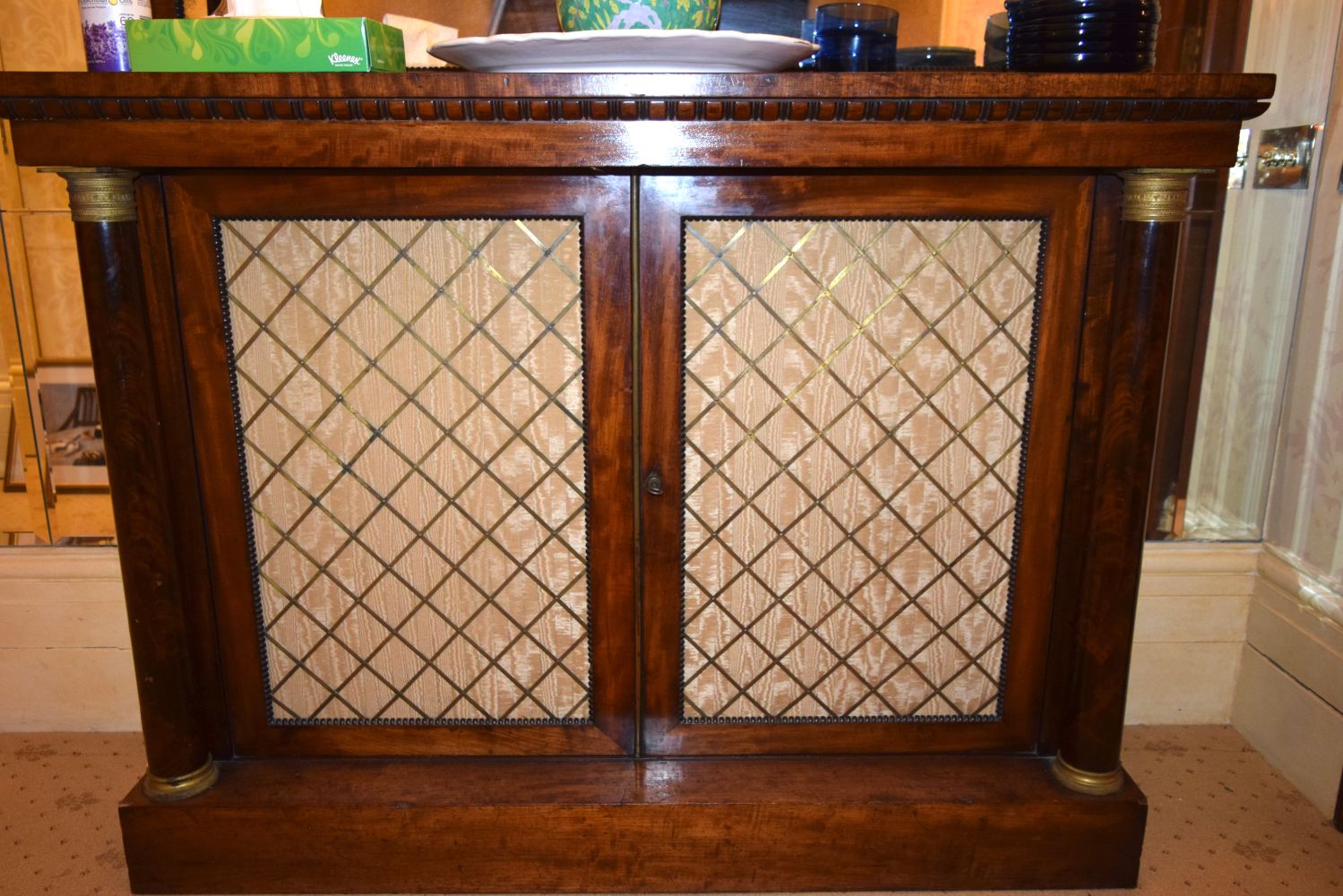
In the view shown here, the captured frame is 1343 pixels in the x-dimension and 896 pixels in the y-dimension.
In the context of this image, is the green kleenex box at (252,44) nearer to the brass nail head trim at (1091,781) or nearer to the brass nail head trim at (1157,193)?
the brass nail head trim at (1157,193)

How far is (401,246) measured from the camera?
1255 millimetres

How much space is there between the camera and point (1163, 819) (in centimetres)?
159

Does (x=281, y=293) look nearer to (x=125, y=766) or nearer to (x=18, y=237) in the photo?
(x=18, y=237)

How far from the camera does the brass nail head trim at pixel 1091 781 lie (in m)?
1.39

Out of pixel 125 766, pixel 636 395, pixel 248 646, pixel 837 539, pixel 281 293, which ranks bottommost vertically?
pixel 125 766

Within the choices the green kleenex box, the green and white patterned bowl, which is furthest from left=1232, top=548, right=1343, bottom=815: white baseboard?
the green kleenex box

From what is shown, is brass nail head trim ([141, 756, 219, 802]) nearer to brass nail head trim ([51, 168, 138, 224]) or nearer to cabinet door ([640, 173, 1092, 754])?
cabinet door ([640, 173, 1092, 754])

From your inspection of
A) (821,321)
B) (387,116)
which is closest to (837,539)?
(821,321)

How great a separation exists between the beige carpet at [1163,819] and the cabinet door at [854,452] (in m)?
0.35

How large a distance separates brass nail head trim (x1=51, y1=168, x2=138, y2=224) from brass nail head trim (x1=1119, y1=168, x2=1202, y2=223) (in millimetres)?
1217

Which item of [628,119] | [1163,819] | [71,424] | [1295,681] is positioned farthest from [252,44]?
[1295,681]

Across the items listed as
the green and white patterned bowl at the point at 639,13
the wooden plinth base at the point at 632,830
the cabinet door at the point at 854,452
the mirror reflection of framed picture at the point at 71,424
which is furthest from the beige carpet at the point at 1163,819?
the green and white patterned bowl at the point at 639,13

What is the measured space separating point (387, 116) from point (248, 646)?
764 millimetres

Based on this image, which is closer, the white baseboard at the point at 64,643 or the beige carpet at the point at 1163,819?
the beige carpet at the point at 1163,819
